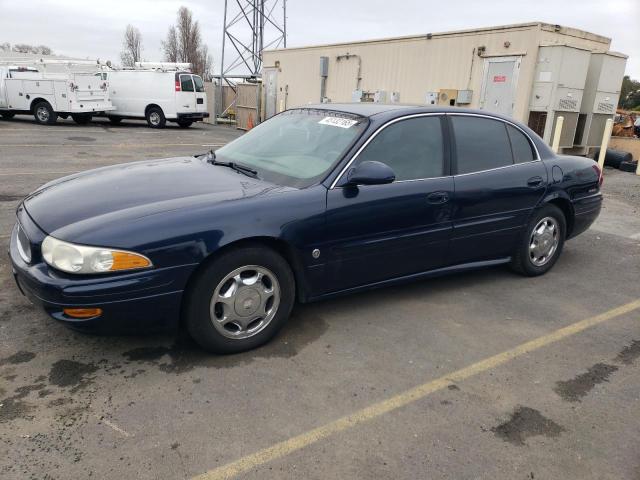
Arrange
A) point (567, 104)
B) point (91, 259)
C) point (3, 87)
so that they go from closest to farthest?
point (91, 259), point (567, 104), point (3, 87)

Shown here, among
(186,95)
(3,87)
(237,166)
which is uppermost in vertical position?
(186,95)

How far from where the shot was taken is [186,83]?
19.9 metres

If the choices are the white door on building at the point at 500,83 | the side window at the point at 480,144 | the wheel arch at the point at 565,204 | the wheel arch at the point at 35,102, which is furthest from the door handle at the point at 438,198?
the wheel arch at the point at 35,102

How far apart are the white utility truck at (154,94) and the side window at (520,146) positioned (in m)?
17.2

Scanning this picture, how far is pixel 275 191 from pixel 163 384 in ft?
4.38

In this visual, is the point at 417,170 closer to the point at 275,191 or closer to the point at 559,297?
the point at 275,191

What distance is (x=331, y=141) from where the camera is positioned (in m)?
3.74

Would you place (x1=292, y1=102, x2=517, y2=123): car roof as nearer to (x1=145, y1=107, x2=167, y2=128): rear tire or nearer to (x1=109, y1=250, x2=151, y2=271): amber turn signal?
(x1=109, y1=250, x2=151, y2=271): amber turn signal

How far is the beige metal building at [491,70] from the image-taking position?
1184cm

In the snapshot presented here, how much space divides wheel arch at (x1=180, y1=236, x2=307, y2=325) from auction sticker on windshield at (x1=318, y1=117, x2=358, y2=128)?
1.10 m

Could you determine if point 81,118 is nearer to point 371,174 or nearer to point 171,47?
point 371,174

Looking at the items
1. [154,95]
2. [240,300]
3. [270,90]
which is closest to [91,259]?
[240,300]

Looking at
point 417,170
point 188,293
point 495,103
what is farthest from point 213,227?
point 495,103

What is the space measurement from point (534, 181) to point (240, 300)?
2884 mm
